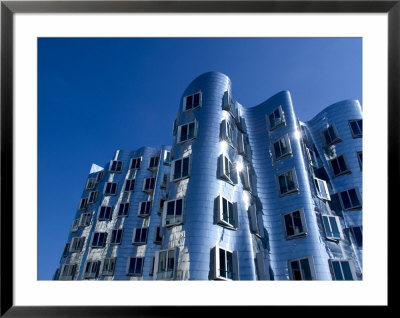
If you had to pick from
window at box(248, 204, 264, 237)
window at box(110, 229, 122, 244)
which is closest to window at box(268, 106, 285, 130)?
window at box(248, 204, 264, 237)

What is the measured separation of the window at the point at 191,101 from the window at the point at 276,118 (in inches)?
139

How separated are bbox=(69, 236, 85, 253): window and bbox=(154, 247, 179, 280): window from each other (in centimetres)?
1040

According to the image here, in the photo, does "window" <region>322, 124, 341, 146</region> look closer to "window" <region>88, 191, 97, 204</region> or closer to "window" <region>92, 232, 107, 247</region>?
"window" <region>92, 232, 107, 247</region>

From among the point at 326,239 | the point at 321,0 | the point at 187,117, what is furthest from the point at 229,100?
the point at 321,0

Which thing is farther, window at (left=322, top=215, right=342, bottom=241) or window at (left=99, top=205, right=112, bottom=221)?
window at (left=99, top=205, right=112, bottom=221)

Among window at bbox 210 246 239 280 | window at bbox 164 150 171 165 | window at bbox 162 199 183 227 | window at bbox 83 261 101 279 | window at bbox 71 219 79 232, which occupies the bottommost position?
window at bbox 210 246 239 280

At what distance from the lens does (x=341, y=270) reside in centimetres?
888

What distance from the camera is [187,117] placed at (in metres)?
11.3

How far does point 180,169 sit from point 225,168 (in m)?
1.54

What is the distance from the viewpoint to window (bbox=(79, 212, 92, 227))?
18047 millimetres

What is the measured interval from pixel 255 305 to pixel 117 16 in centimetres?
276

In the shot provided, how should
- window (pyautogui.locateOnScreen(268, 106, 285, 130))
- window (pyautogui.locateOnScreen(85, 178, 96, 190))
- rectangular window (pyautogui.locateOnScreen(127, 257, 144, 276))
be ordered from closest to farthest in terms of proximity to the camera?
window (pyautogui.locateOnScreen(268, 106, 285, 130)) < rectangular window (pyautogui.locateOnScreen(127, 257, 144, 276)) < window (pyautogui.locateOnScreen(85, 178, 96, 190))

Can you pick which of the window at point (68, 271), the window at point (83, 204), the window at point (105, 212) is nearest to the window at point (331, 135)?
the window at point (105, 212)

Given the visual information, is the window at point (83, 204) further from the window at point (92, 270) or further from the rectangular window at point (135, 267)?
the rectangular window at point (135, 267)
